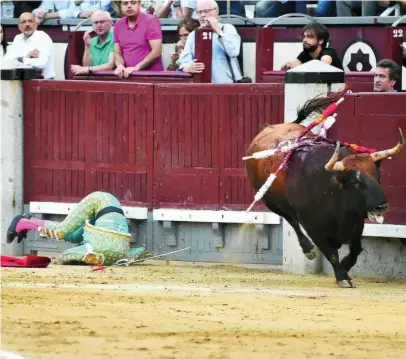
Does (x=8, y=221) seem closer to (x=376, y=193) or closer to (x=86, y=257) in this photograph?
(x=86, y=257)

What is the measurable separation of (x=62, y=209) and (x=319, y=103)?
2847 mm

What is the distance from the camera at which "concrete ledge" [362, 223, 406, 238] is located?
11.6 meters

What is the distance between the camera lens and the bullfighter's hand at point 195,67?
13.5m

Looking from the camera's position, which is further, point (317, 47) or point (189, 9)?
point (189, 9)

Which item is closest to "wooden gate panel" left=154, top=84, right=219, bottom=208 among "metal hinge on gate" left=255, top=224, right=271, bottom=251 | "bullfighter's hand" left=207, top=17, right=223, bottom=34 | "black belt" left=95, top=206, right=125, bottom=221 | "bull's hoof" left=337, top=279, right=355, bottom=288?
"metal hinge on gate" left=255, top=224, right=271, bottom=251

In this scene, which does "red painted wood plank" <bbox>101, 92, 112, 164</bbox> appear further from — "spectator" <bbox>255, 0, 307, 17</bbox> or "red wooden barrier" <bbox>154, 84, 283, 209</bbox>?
"spectator" <bbox>255, 0, 307, 17</bbox>

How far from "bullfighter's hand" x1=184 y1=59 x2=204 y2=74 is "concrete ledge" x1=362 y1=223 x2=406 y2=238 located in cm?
244

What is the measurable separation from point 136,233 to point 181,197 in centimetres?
52

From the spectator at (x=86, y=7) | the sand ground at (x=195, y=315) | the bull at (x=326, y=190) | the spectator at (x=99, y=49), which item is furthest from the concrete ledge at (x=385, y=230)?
the spectator at (x=86, y=7)

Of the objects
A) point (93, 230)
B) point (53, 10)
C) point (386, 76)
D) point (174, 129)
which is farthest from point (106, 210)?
point (53, 10)

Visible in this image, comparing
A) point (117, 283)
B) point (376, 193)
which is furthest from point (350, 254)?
point (117, 283)

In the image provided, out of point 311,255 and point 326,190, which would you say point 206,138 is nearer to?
point 311,255

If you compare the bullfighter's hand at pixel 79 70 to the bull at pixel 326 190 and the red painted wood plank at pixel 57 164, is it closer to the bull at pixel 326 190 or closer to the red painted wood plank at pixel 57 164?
the red painted wood plank at pixel 57 164

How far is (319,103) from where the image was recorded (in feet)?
38.1
